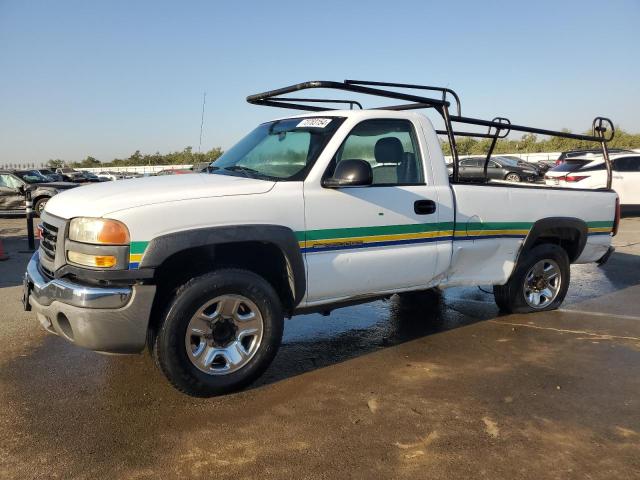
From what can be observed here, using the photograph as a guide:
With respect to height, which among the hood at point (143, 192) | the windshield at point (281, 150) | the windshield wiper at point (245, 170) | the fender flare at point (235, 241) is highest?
the windshield at point (281, 150)

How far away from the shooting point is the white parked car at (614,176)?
Result: 13.4 metres

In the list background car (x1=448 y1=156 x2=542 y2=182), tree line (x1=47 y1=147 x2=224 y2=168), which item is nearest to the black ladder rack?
background car (x1=448 y1=156 x2=542 y2=182)

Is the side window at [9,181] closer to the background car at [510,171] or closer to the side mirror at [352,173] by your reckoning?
the side mirror at [352,173]

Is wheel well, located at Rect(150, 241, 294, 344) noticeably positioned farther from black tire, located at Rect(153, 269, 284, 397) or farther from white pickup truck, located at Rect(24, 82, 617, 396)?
black tire, located at Rect(153, 269, 284, 397)

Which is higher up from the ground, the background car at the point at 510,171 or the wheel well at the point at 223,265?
the background car at the point at 510,171

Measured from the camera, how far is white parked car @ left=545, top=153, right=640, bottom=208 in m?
13.4

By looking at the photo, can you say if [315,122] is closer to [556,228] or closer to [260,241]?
[260,241]

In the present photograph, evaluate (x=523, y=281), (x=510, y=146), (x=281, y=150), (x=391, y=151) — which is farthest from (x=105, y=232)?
(x=510, y=146)

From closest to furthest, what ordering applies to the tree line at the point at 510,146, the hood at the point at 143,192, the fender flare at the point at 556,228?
the hood at the point at 143,192 → the fender flare at the point at 556,228 → the tree line at the point at 510,146

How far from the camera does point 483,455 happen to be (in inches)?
112

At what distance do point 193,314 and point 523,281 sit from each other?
3.50 metres

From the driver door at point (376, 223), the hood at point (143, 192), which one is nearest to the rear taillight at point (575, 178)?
the driver door at point (376, 223)

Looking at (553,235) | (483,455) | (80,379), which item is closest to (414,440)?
(483,455)

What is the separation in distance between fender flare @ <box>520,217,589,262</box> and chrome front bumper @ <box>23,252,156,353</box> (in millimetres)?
3601
